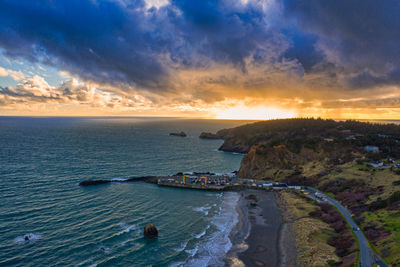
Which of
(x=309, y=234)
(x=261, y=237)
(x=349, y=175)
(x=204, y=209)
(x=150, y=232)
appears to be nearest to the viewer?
(x=309, y=234)

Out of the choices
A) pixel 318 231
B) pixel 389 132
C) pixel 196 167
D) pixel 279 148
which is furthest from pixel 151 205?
pixel 389 132

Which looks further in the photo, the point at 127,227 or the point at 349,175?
the point at 349,175

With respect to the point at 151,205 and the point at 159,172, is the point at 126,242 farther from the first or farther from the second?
the point at 159,172

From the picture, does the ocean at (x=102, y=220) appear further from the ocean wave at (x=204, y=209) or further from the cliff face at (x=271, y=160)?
the cliff face at (x=271, y=160)

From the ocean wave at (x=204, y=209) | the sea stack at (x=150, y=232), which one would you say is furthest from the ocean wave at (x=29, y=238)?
the ocean wave at (x=204, y=209)

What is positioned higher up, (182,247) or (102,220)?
(102,220)

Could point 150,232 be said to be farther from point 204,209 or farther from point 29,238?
point 29,238

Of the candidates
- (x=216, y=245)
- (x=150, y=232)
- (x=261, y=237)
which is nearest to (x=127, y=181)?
(x=150, y=232)

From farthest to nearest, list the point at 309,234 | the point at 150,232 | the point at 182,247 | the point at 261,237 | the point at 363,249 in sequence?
the point at 261,237
the point at 150,232
the point at 309,234
the point at 182,247
the point at 363,249

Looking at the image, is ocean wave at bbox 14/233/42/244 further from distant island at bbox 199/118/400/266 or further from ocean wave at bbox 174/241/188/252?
distant island at bbox 199/118/400/266
